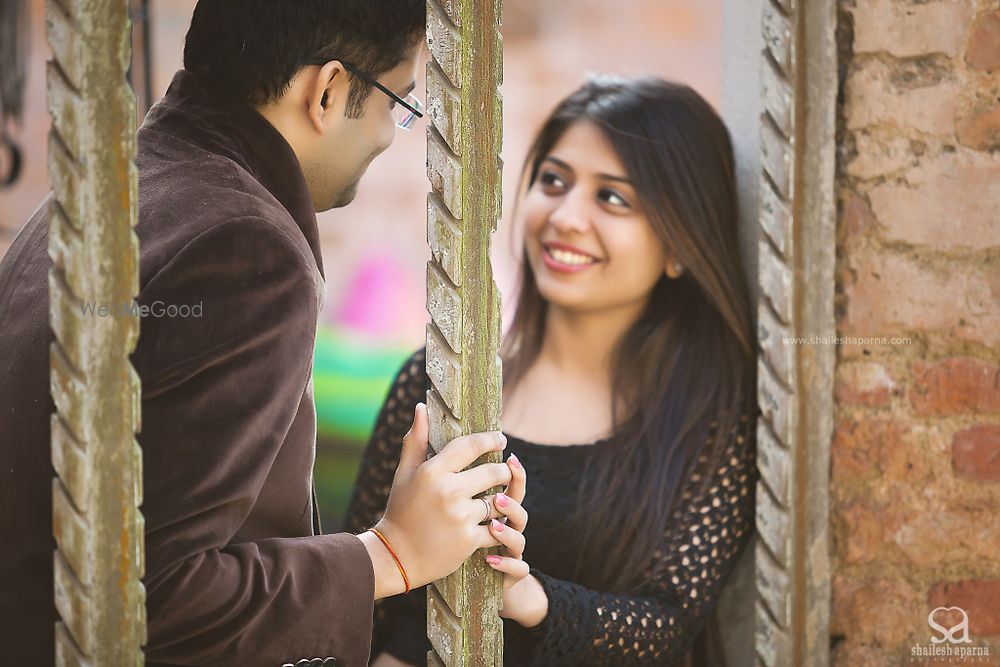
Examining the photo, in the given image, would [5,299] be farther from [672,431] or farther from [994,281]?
[994,281]

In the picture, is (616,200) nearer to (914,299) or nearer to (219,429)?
(914,299)

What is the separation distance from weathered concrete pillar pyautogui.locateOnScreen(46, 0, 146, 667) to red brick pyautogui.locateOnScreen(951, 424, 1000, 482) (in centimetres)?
109

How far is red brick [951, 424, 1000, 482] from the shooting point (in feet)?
4.83

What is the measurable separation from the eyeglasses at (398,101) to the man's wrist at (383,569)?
50cm


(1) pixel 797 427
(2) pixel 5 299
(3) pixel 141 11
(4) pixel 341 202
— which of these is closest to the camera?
(2) pixel 5 299

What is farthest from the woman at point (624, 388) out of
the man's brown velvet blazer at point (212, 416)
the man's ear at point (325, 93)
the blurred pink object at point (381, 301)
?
the blurred pink object at point (381, 301)

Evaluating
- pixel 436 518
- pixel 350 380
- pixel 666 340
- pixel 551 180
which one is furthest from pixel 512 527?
pixel 350 380

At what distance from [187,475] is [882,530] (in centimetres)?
97

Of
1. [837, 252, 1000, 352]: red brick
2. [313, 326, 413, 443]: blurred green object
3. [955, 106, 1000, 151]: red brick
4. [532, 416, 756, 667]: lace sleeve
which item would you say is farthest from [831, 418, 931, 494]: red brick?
[313, 326, 413, 443]: blurred green object

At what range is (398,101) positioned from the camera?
4.13 feet

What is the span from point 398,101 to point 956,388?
853mm

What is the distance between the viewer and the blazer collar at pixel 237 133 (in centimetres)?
114

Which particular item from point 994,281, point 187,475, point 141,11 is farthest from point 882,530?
point 141,11

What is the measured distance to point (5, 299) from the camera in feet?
3.73
